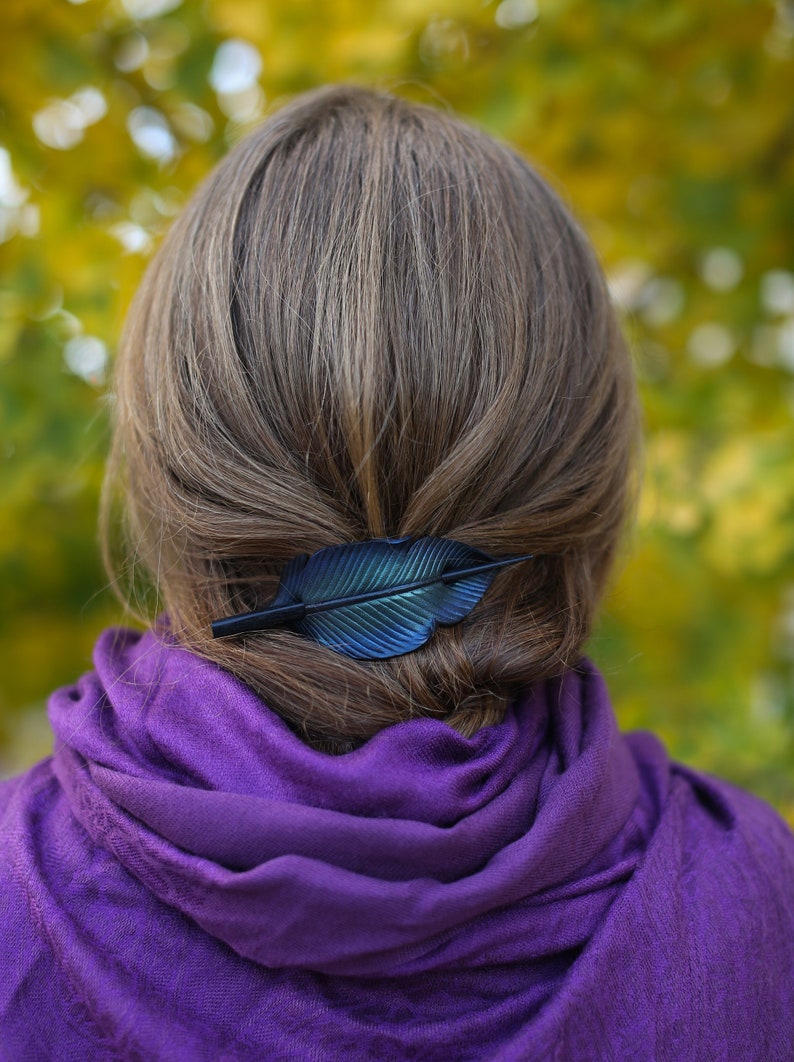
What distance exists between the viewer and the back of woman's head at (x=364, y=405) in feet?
2.50

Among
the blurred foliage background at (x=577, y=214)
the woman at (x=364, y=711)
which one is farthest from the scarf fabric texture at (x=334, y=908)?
the blurred foliage background at (x=577, y=214)

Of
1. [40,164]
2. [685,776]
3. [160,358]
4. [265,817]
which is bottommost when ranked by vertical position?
[685,776]

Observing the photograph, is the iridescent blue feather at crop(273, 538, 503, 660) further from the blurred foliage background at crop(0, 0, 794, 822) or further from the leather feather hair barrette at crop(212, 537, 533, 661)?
the blurred foliage background at crop(0, 0, 794, 822)

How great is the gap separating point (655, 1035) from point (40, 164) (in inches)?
64.6

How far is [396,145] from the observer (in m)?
0.85

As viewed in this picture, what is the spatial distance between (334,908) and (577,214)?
1.51 meters

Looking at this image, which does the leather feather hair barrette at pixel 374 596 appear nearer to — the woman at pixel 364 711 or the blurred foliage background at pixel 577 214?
the woman at pixel 364 711

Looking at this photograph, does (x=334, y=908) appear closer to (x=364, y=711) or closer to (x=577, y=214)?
(x=364, y=711)

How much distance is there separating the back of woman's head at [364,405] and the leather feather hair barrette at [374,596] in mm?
17

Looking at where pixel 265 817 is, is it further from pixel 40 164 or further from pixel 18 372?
pixel 40 164

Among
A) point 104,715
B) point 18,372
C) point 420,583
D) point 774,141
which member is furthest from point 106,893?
point 774,141

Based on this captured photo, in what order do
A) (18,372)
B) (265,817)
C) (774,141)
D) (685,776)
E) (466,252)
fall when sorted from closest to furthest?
(265,817), (466,252), (685,776), (18,372), (774,141)

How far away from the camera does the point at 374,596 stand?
77cm

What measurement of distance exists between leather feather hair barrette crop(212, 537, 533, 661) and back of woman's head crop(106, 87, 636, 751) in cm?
2
